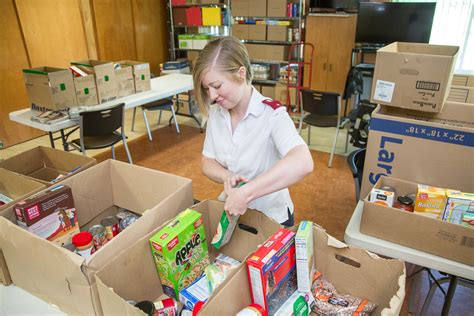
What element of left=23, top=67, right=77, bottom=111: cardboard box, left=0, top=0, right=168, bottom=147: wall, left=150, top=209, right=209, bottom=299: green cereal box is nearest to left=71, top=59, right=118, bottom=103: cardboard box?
left=23, top=67, right=77, bottom=111: cardboard box

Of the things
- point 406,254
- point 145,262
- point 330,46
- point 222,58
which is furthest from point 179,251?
point 330,46

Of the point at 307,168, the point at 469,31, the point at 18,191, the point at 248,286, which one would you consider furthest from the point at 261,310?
the point at 469,31

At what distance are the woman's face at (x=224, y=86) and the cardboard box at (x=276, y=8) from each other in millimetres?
4338

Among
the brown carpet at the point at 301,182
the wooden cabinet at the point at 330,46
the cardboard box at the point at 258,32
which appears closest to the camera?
the brown carpet at the point at 301,182

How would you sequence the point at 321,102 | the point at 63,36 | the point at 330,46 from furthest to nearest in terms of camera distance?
the point at 330,46 < the point at 63,36 < the point at 321,102

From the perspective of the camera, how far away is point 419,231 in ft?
3.85

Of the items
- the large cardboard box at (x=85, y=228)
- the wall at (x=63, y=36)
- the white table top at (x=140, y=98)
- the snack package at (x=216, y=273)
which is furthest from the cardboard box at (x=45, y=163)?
the wall at (x=63, y=36)

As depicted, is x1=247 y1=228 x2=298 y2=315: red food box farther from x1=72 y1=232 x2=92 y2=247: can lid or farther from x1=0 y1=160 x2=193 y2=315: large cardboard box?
x1=72 y1=232 x2=92 y2=247: can lid

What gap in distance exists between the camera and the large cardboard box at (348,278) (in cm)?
83

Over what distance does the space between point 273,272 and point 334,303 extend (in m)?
0.23

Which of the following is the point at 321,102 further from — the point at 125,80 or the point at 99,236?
the point at 99,236

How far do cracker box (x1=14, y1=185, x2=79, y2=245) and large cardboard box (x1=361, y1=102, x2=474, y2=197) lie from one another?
1.27 metres

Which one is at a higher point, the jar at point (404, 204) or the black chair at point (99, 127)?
the jar at point (404, 204)

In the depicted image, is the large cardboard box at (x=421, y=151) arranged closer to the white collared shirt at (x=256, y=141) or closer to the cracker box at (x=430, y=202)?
the cracker box at (x=430, y=202)
